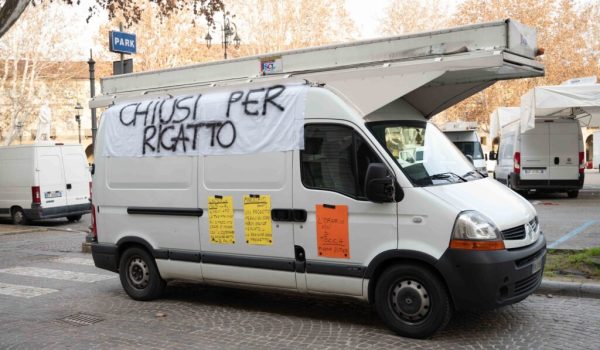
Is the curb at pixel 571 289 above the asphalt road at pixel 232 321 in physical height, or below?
above

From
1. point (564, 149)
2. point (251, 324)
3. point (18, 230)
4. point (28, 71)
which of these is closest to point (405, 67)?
point (251, 324)

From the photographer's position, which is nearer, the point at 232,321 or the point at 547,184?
the point at 232,321

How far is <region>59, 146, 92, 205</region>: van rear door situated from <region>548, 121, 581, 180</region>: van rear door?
45.2 feet

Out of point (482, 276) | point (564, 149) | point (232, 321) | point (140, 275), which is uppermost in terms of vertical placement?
point (564, 149)

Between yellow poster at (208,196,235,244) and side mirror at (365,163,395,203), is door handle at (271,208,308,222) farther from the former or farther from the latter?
side mirror at (365,163,395,203)

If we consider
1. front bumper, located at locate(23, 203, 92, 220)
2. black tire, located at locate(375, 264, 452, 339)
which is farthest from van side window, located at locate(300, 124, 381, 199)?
front bumper, located at locate(23, 203, 92, 220)

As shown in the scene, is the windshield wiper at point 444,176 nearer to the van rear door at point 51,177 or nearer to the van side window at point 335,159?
the van side window at point 335,159

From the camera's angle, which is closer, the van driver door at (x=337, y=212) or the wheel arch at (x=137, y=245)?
the van driver door at (x=337, y=212)

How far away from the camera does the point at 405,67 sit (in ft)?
17.7

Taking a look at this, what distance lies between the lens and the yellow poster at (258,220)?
5914 millimetres

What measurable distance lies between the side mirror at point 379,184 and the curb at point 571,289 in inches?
106

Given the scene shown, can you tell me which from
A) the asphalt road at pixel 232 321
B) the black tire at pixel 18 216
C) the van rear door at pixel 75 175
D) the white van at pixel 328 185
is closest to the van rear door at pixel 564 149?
the asphalt road at pixel 232 321

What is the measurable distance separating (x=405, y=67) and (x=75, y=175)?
13410 millimetres

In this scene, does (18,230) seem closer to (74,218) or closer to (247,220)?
(74,218)
